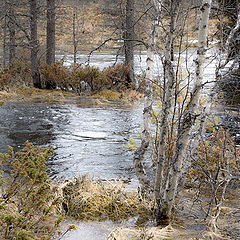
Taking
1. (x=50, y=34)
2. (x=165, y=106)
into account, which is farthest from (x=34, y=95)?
(x=165, y=106)

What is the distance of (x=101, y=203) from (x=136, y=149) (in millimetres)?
883

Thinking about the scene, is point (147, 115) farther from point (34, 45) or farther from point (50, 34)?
point (50, 34)

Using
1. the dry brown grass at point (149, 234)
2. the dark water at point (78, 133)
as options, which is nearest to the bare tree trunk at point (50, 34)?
the dark water at point (78, 133)

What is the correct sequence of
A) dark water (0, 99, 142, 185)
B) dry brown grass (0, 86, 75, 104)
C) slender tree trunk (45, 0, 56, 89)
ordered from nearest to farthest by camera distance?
dark water (0, 99, 142, 185), dry brown grass (0, 86, 75, 104), slender tree trunk (45, 0, 56, 89)

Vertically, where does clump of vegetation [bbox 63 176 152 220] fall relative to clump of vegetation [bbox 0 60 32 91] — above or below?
below

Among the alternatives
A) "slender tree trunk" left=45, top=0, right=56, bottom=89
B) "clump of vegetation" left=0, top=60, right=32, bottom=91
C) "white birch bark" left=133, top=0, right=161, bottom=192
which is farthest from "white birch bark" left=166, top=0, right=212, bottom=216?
"slender tree trunk" left=45, top=0, right=56, bottom=89

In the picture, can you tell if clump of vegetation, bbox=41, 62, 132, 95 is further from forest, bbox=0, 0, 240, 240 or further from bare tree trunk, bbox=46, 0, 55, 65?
bare tree trunk, bbox=46, 0, 55, 65

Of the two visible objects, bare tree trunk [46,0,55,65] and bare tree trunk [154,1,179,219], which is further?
bare tree trunk [46,0,55,65]

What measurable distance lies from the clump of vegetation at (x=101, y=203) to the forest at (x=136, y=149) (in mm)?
15

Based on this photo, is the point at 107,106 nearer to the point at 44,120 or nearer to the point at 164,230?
the point at 44,120

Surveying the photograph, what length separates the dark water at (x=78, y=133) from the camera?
20.9ft

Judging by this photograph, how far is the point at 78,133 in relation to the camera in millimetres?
8625

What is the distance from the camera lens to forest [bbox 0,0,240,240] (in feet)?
11.5

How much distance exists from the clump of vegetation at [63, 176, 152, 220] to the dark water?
0.88m
